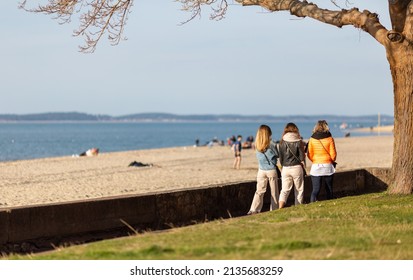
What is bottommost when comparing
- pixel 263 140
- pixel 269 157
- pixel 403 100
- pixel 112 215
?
pixel 112 215

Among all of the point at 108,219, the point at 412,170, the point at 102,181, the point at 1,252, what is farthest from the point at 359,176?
the point at 102,181

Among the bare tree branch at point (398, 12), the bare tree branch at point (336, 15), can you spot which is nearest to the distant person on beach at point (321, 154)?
the bare tree branch at point (336, 15)

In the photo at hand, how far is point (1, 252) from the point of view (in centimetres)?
1153

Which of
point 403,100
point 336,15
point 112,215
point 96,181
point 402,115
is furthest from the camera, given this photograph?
point 96,181

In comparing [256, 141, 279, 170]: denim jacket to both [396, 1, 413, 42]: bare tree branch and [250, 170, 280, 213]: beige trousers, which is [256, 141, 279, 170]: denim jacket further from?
[396, 1, 413, 42]: bare tree branch

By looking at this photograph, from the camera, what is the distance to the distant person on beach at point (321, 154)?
15391 millimetres

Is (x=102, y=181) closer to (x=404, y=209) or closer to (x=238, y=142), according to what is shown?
(x=238, y=142)

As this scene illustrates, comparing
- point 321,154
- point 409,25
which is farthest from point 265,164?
point 409,25

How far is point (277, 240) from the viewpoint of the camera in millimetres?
Answer: 9531

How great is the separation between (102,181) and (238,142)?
6.93m

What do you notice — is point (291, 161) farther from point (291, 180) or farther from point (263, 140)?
point (263, 140)

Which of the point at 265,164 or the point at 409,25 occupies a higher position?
the point at 409,25

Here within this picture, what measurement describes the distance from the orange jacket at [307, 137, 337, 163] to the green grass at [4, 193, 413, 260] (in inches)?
106

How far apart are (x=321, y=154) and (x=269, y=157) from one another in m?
0.98
